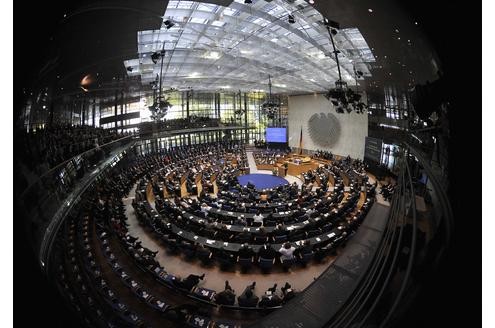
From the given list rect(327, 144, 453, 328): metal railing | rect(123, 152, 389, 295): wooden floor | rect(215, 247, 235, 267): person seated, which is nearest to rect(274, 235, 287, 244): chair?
rect(123, 152, 389, 295): wooden floor

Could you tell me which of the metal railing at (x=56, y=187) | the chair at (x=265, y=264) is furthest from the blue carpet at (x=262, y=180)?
the metal railing at (x=56, y=187)

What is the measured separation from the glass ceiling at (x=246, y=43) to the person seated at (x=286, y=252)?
7174mm

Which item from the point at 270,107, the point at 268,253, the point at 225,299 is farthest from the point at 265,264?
the point at 270,107

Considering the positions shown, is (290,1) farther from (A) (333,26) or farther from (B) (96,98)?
(B) (96,98)

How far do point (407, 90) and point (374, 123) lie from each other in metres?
1.09

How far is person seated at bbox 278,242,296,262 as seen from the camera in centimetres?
889

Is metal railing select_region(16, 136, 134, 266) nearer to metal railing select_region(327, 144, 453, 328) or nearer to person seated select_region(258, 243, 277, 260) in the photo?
metal railing select_region(327, 144, 453, 328)

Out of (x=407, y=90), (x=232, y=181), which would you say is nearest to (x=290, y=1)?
(x=407, y=90)

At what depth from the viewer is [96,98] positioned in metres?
3.67

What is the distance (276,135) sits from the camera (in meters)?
37.4

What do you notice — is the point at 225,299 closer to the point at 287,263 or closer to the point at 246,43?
the point at 287,263

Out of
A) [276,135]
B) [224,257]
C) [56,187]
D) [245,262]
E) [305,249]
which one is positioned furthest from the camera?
[276,135]

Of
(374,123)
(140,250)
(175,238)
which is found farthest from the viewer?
(175,238)

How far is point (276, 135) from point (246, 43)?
83.7 ft
